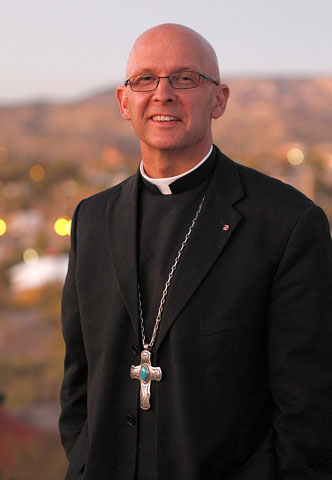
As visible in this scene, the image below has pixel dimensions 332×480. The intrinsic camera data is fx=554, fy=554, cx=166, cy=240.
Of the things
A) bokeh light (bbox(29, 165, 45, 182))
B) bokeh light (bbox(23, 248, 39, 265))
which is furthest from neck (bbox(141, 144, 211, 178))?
bokeh light (bbox(29, 165, 45, 182))

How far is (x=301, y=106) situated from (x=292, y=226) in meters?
14.9

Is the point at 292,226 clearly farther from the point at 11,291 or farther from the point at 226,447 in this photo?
the point at 11,291

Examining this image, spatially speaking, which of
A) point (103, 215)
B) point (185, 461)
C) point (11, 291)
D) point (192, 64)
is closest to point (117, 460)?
point (185, 461)

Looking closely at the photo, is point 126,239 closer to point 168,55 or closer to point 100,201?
point 100,201

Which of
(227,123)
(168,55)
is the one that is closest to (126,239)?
(168,55)

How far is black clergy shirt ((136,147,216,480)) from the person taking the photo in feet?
3.73

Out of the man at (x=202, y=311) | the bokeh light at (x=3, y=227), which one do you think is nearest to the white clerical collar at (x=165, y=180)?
the man at (x=202, y=311)

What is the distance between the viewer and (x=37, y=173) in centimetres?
1898

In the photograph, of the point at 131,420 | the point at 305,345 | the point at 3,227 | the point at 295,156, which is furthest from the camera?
the point at 3,227

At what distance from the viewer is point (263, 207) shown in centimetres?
110

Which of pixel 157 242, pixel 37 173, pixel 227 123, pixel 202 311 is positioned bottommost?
pixel 202 311

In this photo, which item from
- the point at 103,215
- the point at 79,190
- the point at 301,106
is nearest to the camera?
the point at 103,215

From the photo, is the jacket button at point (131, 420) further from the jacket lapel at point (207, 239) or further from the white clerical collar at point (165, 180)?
the white clerical collar at point (165, 180)

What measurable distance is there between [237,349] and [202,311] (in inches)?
3.9
